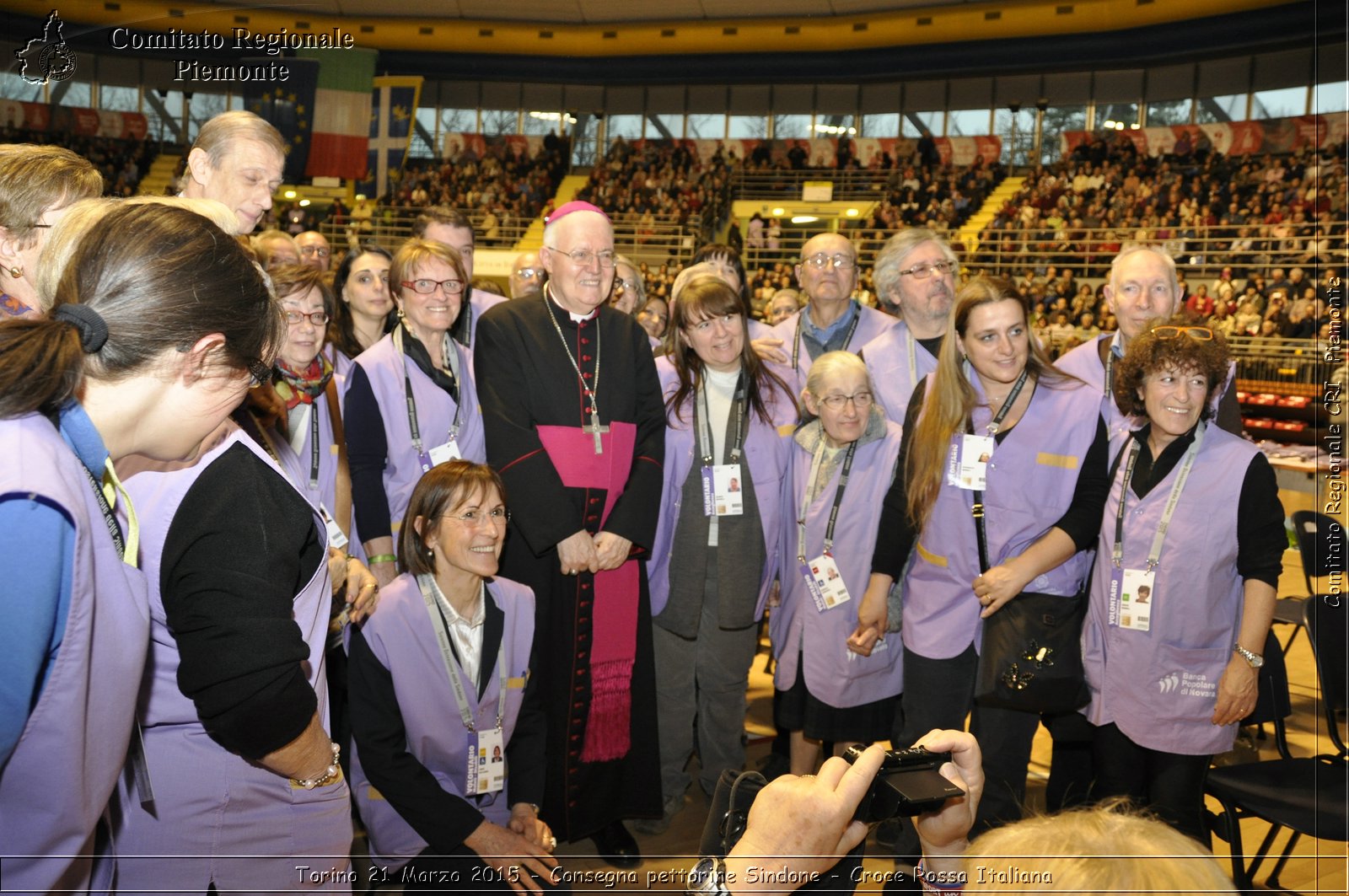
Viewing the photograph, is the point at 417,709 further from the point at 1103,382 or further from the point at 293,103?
the point at 293,103

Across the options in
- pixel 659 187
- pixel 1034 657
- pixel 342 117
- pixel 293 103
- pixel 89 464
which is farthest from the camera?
pixel 659 187

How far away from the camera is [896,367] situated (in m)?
3.46

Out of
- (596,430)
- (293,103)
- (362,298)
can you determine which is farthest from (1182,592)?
(293,103)

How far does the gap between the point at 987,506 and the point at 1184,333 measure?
70cm

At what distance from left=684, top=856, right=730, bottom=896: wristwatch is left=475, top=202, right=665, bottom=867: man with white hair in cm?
195

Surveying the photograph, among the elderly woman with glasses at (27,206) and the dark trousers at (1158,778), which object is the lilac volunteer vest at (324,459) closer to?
the elderly woman with glasses at (27,206)

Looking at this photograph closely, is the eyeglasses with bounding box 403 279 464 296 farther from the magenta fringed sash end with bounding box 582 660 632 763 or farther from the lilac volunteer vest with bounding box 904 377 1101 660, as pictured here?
the lilac volunteer vest with bounding box 904 377 1101 660

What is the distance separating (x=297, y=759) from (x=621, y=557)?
65.0 inches

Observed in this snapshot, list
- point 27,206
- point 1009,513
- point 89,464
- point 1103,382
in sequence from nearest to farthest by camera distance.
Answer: point 89,464 < point 27,206 < point 1009,513 < point 1103,382

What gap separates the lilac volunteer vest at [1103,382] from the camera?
2.85 m

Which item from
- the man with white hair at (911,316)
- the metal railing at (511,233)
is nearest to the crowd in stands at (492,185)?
the metal railing at (511,233)

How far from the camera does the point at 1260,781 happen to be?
2541 millimetres

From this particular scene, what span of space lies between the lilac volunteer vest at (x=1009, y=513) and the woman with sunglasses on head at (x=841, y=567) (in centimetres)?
24

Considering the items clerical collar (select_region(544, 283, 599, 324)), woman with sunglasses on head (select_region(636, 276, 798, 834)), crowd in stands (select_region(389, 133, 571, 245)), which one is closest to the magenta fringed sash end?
woman with sunglasses on head (select_region(636, 276, 798, 834))
